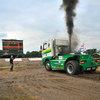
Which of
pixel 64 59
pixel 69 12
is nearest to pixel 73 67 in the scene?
pixel 64 59

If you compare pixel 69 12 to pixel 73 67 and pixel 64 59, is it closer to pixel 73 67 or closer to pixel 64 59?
pixel 64 59

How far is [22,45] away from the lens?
30391 mm

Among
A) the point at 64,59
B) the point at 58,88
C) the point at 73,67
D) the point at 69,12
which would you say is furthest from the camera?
the point at 69,12

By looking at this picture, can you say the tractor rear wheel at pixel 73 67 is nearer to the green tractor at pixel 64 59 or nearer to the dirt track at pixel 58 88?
the green tractor at pixel 64 59

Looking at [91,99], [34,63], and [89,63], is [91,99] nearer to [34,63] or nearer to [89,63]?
[89,63]

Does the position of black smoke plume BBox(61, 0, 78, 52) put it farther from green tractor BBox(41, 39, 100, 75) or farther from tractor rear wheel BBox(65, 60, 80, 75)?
tractor rear wheel BBox(65, 60, 80, 75)

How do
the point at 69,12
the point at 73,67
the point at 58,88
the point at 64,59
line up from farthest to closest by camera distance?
the point at 69,12 → the point at 64,59 → the point at 73,67 → the point at 58,88

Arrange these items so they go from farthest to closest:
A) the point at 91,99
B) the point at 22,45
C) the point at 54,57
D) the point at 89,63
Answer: the point at 22,45, the point at 54,57, the point at 89,63, the point at 91,99

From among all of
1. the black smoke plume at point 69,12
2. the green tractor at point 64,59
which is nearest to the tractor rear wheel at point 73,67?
the green tractor at point 64,59

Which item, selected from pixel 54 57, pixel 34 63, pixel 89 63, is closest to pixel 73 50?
pixel 54 57

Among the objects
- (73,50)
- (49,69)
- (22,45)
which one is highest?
(22,45)

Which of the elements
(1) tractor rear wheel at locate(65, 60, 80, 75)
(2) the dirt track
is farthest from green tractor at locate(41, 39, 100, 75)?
(2) the dirt track

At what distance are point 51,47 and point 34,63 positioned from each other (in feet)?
31.7

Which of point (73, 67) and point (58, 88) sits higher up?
point (73, 67)
